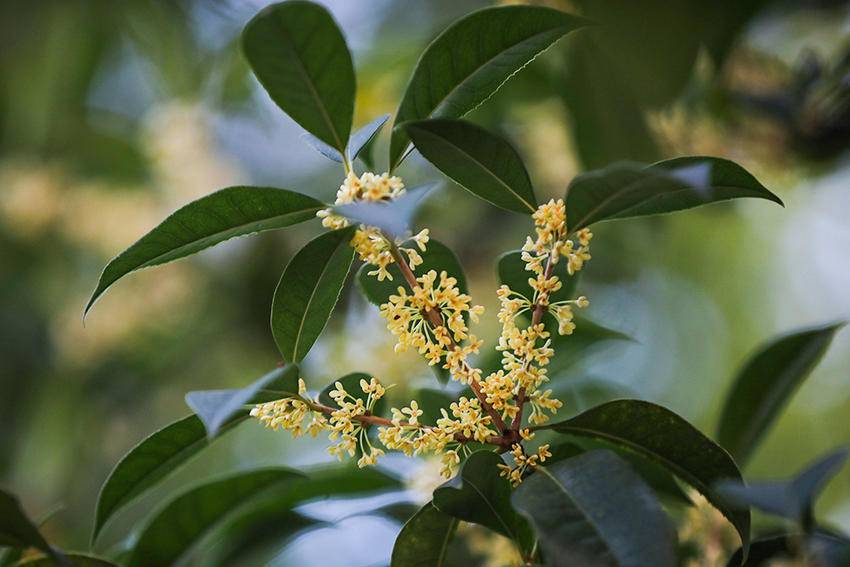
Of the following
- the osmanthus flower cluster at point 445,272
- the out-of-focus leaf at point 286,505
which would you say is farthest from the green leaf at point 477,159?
the out-of-focus leaf at point 286,505

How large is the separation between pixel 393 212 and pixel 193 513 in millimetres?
484

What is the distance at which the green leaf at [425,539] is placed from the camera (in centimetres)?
71

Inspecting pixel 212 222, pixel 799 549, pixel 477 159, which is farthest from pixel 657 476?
pixel 212 222

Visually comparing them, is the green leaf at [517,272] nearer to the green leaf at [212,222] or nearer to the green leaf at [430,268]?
the green leaf at [430,268]

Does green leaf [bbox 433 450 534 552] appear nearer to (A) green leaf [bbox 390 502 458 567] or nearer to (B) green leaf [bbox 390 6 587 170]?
(A) green leaf [bbox 390 502 458 567]

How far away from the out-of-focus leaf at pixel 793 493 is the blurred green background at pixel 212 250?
1.17 m

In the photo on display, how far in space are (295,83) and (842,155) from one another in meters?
1.12

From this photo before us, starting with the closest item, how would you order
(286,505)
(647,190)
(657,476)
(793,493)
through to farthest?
(793,493) < (647,190) < (657,476) < (286,505)

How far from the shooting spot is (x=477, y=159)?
681mm

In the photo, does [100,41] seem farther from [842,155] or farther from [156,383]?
[842,155]

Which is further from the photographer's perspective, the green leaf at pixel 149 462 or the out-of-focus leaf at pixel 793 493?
the green leaf at pixel 149 462

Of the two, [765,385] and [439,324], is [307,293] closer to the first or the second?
[439,324]

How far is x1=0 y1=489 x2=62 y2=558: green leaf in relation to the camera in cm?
67

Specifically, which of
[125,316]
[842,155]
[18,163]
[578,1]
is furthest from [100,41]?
[842,155]
